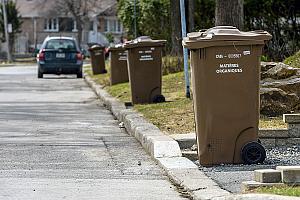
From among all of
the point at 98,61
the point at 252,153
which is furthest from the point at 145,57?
the point at 98,61

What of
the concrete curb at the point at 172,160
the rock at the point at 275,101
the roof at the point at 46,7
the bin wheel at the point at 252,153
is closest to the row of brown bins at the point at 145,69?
the concrete curb at the point at 172,160

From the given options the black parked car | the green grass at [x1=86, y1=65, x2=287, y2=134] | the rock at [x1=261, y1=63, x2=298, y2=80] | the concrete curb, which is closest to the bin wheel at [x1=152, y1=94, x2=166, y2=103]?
the green grass at [x1=86, y1=65, x2=287, y2=134]

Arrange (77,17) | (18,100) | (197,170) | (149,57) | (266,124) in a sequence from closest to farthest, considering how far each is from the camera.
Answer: (197,170) < (266,124) < (149,57) < (18,100) < (77,17)

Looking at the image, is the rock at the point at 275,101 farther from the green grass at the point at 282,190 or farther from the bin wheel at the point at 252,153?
the green grass at the point at 282,190

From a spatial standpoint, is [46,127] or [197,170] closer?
[197,170]

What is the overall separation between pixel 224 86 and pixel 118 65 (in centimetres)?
1617

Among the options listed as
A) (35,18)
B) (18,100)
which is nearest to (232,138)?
(18,100)

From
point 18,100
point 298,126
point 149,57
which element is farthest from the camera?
point 18,100

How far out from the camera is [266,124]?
12.5 metres

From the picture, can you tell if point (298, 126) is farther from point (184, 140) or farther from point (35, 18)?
point (35, 18)

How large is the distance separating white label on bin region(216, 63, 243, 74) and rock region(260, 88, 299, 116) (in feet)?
11.7

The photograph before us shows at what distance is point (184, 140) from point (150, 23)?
22.1m

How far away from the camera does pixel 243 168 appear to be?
9930 mm

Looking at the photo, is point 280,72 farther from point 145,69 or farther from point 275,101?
point 145,69
